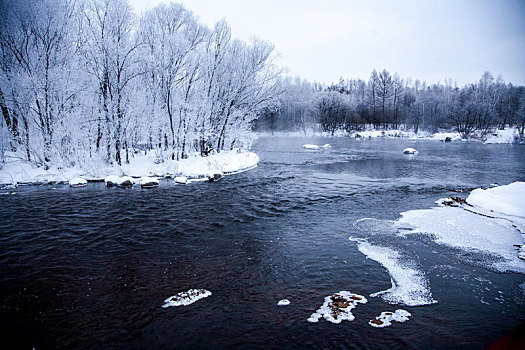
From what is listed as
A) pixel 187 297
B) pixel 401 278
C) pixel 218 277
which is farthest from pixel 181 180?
pixel 401 278

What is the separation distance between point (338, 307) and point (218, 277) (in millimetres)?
2770

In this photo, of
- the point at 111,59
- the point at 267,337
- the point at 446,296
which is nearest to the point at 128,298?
the point at 267,337

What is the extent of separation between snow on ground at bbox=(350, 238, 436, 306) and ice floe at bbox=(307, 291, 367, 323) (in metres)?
0.44

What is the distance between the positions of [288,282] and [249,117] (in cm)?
2458

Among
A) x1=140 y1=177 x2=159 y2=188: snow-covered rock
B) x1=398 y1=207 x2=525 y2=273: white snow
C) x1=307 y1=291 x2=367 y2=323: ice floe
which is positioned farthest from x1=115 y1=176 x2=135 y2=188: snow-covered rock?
x1=307 y1=291 x2=367 y2=323: ice floe

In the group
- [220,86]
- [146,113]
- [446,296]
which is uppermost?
[220,86]

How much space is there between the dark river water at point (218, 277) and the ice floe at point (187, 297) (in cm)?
17

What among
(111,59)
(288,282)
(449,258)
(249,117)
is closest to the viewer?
(288,282)

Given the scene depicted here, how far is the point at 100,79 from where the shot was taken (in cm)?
2014

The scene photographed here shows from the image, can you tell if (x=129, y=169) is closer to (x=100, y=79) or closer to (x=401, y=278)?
(x=100, y=79)

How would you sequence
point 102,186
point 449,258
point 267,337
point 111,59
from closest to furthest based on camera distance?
point 267,337 < point 449,258 < point 102,186 < point 111,59

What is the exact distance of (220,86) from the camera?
90.5 ft

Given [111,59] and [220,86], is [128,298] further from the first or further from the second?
[220,86]

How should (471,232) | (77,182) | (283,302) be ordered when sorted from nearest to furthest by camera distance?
(283,302)
(471,232)
(77,182)
